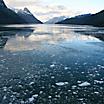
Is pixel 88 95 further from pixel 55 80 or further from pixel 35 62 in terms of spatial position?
pixel 35 62

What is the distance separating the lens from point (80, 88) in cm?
1166

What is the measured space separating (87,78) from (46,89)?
3071 millimetres

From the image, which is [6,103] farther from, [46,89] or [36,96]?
[46,89]

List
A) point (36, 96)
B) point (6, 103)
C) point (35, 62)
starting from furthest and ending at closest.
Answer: point (35, 62), point (36, 96), point (6, 103)

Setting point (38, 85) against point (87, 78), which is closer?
point (38, 85)

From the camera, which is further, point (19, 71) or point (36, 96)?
point (19, 71)

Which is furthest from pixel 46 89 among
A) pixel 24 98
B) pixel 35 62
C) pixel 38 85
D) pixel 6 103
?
pixel 35 62

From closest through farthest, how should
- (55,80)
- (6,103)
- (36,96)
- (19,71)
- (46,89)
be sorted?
(6,103)
(36,96)
(46,89)
(55,80)
(19,71)

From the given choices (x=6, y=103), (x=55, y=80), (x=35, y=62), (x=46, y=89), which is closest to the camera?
(x=6, y=103)

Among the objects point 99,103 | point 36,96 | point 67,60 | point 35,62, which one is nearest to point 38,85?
point 36,96

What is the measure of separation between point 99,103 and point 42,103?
2296 millimetres

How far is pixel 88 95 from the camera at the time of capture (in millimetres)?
10656

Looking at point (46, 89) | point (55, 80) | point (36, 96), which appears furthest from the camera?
point (55, 80)

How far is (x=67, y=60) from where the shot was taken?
19031 millimetres
